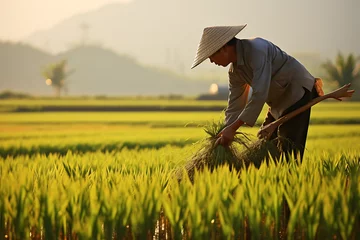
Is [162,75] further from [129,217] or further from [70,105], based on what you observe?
[129,217]

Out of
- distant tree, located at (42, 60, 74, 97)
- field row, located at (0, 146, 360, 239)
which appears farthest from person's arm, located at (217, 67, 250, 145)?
distant tree, located at (42, 60, 74, 97)

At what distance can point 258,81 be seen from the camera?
3.87m

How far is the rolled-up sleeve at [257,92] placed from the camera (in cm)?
385

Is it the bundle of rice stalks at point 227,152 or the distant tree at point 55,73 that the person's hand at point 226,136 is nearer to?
the bundle of rice stalks at point 227,152

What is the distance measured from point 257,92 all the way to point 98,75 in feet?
447

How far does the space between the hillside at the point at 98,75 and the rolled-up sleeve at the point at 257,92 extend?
130m

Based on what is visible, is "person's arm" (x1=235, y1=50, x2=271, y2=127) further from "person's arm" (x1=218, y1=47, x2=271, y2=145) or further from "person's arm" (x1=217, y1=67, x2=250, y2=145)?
"person's arm" (x1=217, y1=67, x2=250, y2=145)

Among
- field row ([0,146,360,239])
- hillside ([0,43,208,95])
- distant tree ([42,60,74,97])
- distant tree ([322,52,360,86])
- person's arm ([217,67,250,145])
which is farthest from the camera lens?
hillside ([0,43,208,95])

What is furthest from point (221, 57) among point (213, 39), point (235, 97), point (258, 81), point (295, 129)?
point (295, 129)

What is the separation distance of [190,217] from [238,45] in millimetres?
1648

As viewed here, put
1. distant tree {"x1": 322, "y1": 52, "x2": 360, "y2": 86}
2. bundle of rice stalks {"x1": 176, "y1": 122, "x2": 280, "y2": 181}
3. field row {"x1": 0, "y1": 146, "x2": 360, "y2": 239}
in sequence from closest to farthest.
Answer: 1. field row {"x1": 0, "y1": 146, "x2": 360, "y2": 239}
2. bundle of rice stalks {"x1": 176, "y1": 122, "x2": 280, "y2": 181}
3. distant tree {"x1": 322, "y1": 52, "x2": 360, "y2": 86}

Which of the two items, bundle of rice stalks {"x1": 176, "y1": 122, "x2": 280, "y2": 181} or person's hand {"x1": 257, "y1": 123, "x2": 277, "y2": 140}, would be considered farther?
person's hand {"x1": 257, "y1": 123, "x2": 277, "y2": 140}

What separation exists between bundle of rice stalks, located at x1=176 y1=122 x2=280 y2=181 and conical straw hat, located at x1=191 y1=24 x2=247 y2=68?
1.76ft

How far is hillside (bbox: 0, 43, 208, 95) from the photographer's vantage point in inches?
5315
